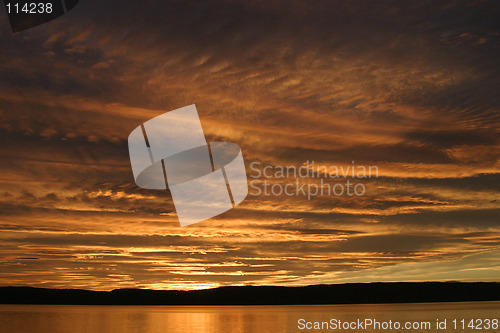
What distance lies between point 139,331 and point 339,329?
2402cm

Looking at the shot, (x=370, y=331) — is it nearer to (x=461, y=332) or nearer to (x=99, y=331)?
(x=461, y=332)

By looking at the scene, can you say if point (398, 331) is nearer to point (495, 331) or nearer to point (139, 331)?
point (495, 331)

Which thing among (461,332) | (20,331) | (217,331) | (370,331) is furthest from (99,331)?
Result: (461,332)

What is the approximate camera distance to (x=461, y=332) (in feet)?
180

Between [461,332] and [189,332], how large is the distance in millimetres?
30479

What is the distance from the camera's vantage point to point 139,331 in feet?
203

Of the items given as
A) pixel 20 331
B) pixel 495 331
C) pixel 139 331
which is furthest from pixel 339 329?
pixel 20 331

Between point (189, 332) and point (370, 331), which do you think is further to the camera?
point (189, 332)

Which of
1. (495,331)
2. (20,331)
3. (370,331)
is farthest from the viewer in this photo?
(20,331)

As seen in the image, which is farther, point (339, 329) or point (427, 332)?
point (339, 329)

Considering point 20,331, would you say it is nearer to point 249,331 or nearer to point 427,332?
point 249,331

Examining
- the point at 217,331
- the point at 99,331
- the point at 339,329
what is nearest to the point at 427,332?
the point at 339,329

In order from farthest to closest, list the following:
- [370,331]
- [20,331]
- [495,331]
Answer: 1. [20,331]
2. [370,331]
3. [495,331]

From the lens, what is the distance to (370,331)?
57.8 m
